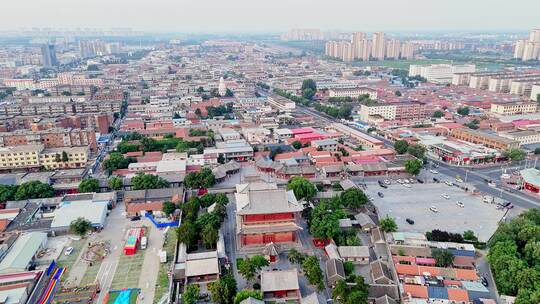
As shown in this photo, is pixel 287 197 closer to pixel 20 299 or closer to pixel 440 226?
pixel 440 226

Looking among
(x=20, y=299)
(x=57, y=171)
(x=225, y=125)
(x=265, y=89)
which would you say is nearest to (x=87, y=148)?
(x=57, y=171)

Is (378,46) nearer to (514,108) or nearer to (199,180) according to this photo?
(514,108)

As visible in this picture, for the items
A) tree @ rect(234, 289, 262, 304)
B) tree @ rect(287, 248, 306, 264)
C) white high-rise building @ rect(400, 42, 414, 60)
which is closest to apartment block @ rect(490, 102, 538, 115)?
tree @ rect(287, 248, 306, 264)

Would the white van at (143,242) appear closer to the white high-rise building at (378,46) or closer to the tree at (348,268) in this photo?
the tree at (348,268)

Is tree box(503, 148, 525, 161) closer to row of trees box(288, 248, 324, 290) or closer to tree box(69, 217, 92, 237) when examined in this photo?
row of trees box(288, 248, 324, 290)

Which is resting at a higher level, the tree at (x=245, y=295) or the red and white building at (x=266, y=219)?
the red and white building at (x=266, y=219)

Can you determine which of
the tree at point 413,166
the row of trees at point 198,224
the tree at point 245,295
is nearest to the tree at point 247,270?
the tree at point 245,295
